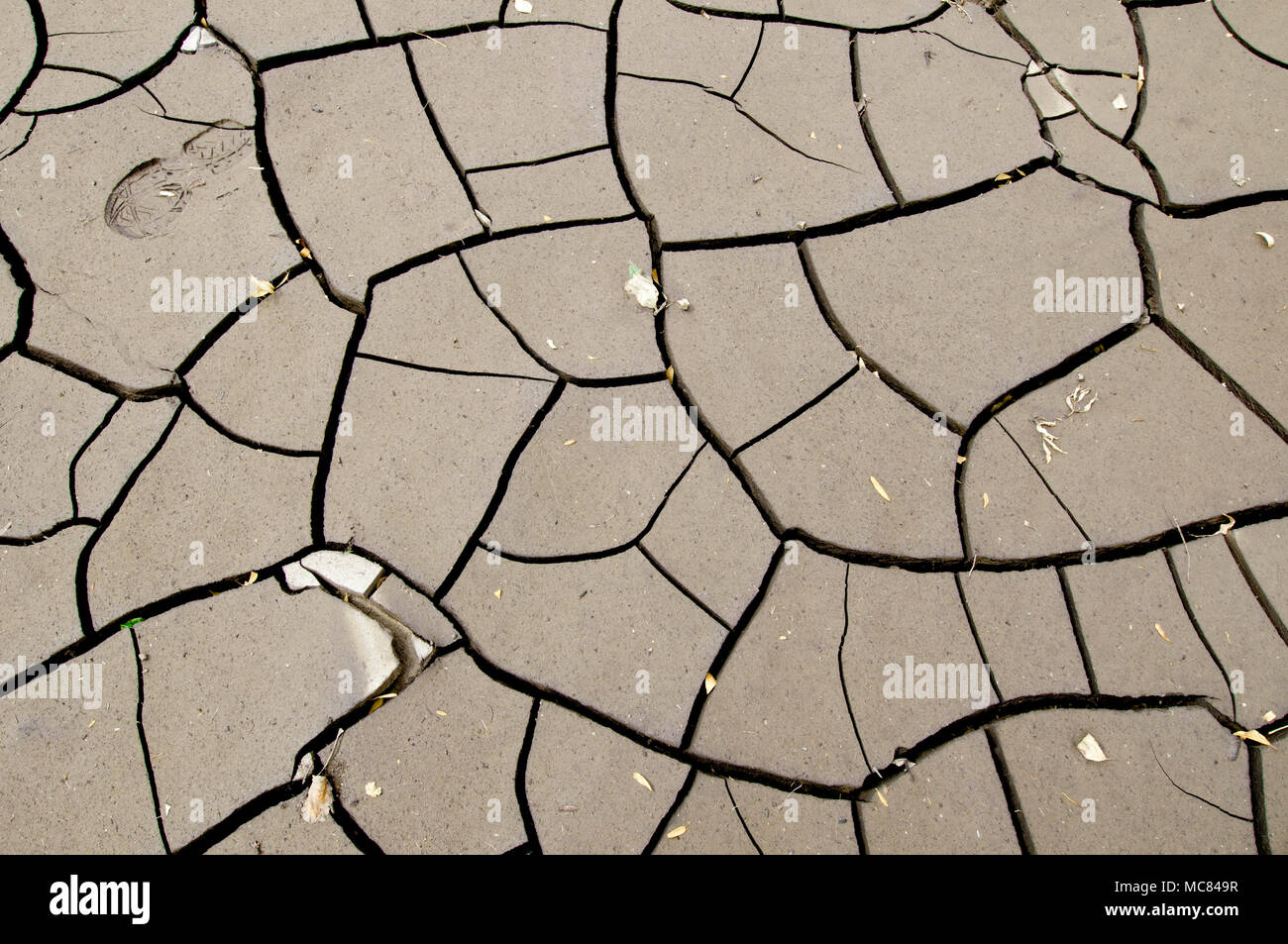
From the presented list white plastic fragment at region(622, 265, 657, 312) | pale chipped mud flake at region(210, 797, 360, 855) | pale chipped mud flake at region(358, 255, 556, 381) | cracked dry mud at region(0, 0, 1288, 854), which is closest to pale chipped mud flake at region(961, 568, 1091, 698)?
cracked dry mud at region(0, 0, 1288, 854)

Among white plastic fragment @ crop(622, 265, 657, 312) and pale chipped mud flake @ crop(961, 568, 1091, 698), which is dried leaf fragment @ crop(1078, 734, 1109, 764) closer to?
pale chipped mud flake @ crop(961, 568, 1091, 698)

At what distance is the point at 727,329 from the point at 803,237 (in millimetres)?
378

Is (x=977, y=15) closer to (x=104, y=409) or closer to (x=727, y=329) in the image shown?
(x=727, y=329)

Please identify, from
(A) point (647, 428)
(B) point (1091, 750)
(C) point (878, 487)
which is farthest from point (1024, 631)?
(A) point (647, 428)

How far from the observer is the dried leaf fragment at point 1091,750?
1838mm

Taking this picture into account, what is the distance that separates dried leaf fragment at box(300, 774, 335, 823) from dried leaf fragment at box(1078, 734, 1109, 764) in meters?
1.74

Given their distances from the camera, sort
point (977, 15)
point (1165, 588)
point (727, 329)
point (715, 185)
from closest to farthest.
→ point (1165, 588) < point (727, 329) < point (715, 185) < point (977, 15)

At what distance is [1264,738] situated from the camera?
6.10ft

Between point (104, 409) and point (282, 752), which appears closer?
point (282, 752)

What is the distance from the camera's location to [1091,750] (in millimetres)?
1841

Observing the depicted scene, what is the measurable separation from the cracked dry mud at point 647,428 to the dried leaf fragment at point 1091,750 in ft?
0.05

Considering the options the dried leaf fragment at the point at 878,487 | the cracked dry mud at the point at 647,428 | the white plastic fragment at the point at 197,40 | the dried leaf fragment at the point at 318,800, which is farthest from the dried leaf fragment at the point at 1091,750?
the white plastic fragment at the point at 197,40

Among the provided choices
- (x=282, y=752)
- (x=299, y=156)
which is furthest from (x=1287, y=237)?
(x=282, y=752)

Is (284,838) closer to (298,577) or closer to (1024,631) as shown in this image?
(298,577)
